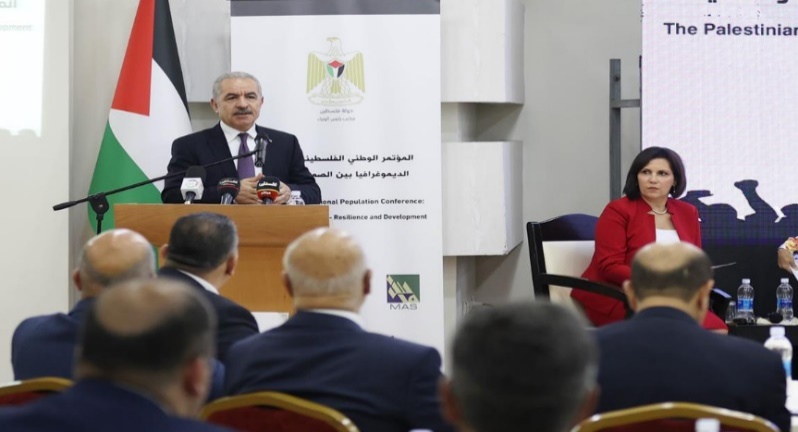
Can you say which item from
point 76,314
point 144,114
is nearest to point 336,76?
point 144,114

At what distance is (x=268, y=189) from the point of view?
16.6ft

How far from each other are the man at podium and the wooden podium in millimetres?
904

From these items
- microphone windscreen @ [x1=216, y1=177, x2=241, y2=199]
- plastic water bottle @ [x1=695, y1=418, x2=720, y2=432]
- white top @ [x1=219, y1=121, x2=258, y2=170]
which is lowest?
plastic water bottle @ [x1=695, y1=418, x2=720, y2=432]

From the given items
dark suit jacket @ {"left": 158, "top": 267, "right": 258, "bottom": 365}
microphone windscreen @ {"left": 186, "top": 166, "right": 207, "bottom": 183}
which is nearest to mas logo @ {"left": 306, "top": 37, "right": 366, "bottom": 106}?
microphone windscreen @ {"left": 186, "top": 166, "right": 207, "bottom": 183}

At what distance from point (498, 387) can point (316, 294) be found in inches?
51.9

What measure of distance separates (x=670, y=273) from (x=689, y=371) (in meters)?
0.31

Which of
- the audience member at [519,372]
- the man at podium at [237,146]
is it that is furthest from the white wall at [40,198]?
the audience member at [519,372]

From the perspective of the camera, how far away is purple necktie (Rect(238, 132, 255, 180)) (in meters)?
5.78

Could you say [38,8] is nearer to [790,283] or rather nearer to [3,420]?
[790,283]

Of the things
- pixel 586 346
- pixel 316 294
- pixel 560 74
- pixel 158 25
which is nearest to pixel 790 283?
pixel 560 74

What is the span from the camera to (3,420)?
1758mm

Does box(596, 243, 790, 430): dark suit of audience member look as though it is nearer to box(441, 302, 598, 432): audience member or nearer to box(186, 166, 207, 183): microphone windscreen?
box(441, 302, 598, 432): audience member

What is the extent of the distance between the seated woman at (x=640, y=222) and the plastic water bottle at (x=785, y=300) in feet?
2.65

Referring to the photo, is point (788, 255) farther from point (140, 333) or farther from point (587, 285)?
point (140, 333)
